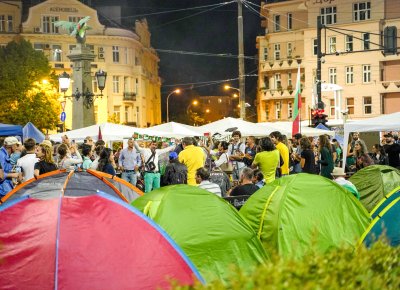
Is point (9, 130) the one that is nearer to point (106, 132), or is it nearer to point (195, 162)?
point (195, 162)

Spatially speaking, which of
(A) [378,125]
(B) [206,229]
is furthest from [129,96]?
(B) [206,229]

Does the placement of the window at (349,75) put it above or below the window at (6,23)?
below

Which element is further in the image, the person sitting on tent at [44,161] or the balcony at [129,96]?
the balcony at [129,96]

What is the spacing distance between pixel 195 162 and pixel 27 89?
50.0 meters

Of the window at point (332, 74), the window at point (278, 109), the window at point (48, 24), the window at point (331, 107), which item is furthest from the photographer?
the window at point (48, 24)

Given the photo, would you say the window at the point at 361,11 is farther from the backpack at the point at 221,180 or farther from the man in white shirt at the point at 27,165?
the man in white shirt at the point at 27,165

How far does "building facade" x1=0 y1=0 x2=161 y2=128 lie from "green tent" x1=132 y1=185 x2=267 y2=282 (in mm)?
62950

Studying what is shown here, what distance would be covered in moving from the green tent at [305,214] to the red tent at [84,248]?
9.75ft

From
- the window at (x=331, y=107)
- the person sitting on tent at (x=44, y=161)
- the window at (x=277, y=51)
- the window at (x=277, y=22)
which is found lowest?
the person sitting on tent at (x=44, y=161)

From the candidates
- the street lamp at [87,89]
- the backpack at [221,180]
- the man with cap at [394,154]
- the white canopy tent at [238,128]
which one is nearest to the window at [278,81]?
the street lamp at [87,89]

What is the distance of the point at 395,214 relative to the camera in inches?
348

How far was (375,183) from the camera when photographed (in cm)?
1459

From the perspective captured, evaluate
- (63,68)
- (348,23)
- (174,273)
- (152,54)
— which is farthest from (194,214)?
(152,54)

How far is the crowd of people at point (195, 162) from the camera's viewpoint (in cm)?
1245
